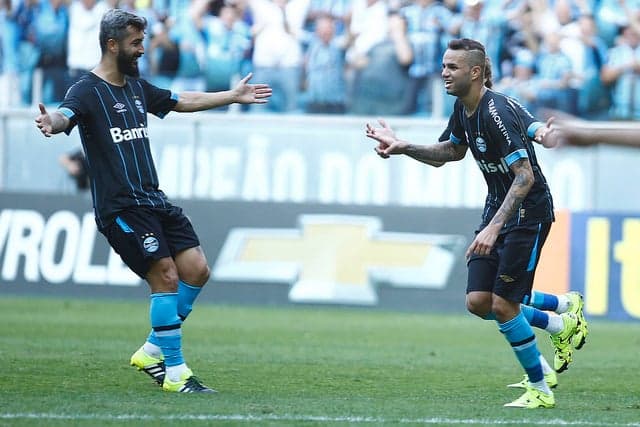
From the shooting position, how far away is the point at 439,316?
16969 mm

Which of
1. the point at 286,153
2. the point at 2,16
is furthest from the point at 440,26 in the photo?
the point at 2,16

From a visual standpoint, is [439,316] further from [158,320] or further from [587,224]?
[158,320]

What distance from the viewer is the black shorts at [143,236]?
8.85 metres

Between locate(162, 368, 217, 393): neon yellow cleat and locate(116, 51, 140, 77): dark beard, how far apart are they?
86.1 inches

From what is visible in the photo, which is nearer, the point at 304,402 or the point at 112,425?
the point at 112,425

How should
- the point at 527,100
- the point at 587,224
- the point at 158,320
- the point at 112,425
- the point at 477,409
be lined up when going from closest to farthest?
the point at 112,425 < the point at 477,409 < the point at 158,320 < the point at 587,224 < the point at 527,100

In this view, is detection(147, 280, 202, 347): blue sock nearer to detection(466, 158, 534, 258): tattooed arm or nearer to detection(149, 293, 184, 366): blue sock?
detection(149, 293, 184, 366): blue sock

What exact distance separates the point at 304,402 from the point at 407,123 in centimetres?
1001

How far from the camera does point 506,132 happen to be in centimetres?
829

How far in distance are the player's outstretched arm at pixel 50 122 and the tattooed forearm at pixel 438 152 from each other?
2.52m

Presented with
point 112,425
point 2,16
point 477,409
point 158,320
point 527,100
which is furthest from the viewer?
point 2,16

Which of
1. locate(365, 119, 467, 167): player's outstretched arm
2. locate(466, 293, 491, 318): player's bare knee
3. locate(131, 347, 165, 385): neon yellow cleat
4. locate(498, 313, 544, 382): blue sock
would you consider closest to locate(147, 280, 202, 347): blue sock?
locate(131, 347, 165, 385): neon yellow cleat

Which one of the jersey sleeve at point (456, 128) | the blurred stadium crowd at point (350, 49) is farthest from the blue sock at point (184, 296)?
the blurred stadium crowd at point (350, 49)

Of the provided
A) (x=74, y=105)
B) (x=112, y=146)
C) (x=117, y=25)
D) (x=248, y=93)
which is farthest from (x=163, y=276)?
(x=117, y=25)
